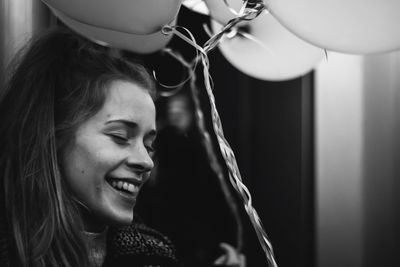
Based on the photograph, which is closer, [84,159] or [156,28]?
A: [156,28]

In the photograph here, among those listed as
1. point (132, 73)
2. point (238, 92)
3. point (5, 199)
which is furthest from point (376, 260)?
point (5, 199)

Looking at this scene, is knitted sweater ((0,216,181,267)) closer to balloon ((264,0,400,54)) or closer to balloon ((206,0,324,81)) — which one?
balloon ((206,0,324,81))

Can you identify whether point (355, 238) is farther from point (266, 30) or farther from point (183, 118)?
point (266, 30)

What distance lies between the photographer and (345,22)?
0.63m

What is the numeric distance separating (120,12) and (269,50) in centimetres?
39

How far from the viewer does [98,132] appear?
2.69 ft

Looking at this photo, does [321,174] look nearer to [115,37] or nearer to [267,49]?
[267,49]

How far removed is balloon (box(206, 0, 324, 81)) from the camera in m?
0.94

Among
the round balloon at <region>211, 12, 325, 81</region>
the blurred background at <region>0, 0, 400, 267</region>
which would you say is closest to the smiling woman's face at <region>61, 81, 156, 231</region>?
the round balloon at <region>211, 12, 325, 81</region>

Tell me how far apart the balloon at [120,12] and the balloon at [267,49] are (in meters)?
0.26

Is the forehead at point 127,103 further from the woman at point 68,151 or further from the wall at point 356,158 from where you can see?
the wall at point 356,158

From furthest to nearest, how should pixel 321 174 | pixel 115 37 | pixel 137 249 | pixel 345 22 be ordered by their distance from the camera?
pixel 321 174 → pixel 137 249 → pixel 115 37 → pixel 345 22

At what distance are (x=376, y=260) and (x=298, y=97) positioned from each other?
624 mm

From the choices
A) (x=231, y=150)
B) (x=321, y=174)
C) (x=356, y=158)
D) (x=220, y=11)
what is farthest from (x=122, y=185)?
(x=356, y=158)
